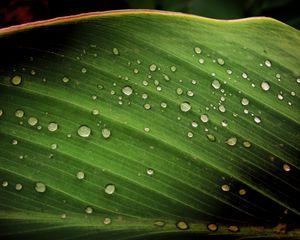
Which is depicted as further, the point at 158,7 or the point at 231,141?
the point at 158,7

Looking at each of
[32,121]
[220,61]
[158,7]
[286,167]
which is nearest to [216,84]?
[220,61]

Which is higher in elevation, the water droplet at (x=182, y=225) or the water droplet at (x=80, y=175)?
the water droplet at (x=80, y=175)

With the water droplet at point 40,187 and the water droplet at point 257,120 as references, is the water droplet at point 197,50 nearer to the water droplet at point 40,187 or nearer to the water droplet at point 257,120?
the water droplet at point 257,120

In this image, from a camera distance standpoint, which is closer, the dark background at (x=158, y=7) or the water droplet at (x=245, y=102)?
the water droplet at (x=245, y=102)

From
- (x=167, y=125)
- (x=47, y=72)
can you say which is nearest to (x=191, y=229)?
(x=167, y=125)

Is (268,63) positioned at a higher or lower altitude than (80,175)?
higher

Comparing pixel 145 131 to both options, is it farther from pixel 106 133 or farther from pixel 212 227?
pixel 212 227

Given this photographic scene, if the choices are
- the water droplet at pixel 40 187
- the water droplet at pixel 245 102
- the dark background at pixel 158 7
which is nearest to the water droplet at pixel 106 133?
the water droplet at pixel 40 187
